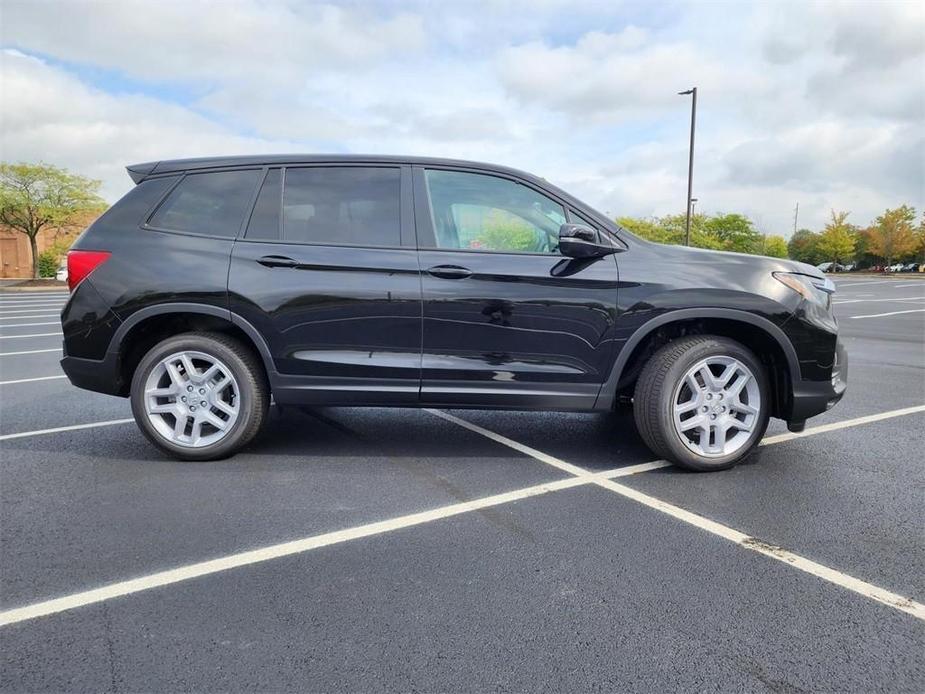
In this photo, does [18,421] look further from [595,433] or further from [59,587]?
[595,433]

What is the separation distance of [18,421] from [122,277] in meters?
2.13

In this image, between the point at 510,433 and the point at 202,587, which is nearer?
the point at 202,587

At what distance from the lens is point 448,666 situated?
1990 mm

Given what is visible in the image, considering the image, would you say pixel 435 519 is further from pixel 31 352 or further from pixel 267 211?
pixel 31 352

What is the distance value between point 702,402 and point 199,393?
3077 mm

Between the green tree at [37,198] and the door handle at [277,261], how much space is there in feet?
147

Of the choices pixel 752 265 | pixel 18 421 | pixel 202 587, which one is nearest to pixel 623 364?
pixel 752 265

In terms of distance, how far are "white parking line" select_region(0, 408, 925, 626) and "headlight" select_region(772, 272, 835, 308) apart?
132 centimetres

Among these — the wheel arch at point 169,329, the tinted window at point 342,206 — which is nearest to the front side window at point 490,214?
the tinted window at point 342,206

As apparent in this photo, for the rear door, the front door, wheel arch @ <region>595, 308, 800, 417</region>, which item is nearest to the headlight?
wheel arch @ <region>595, 308, 800, 417</region>

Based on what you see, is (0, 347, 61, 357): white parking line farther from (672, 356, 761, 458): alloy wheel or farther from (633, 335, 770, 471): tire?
(672, 356, 761, 458): alloy wheel

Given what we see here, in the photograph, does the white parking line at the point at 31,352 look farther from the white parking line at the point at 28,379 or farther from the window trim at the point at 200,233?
the window trim at the point at 200,233

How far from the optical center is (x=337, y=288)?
3748 mm

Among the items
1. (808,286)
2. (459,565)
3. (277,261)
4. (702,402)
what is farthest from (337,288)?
(808,286)
